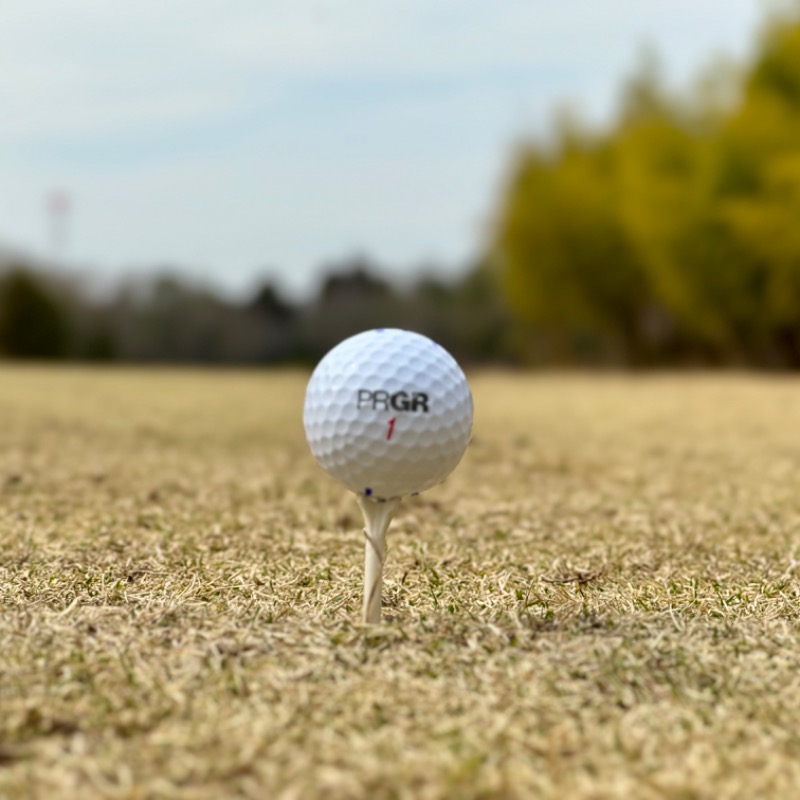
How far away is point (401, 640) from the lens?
2662mm

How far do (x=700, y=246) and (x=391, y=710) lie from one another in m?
20.7

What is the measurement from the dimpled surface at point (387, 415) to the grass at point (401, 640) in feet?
1.40

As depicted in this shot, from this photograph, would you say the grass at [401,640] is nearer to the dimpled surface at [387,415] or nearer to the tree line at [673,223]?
the dimpled surface at [387,415]

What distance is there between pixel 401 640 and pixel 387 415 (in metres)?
0.60

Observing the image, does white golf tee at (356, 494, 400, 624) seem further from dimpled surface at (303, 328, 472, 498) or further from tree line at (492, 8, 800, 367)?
tree line at (492, 8, 800, 367)

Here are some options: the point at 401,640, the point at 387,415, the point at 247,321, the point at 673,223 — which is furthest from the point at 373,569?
the point at 247,321

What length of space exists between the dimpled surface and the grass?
1.40ft

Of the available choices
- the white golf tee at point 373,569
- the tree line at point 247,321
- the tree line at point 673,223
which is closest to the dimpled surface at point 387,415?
Result: the white golf tee at point 373,569

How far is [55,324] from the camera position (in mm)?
33406

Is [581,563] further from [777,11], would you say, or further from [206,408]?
[777,11]

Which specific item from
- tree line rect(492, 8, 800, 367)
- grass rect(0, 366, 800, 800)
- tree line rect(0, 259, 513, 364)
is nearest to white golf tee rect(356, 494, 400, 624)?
grass rect(0, 366, 800, 800)

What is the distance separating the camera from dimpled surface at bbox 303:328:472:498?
9.05ft

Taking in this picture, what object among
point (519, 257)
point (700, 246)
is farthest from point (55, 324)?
point (700, 246)

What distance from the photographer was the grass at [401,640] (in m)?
1.99
